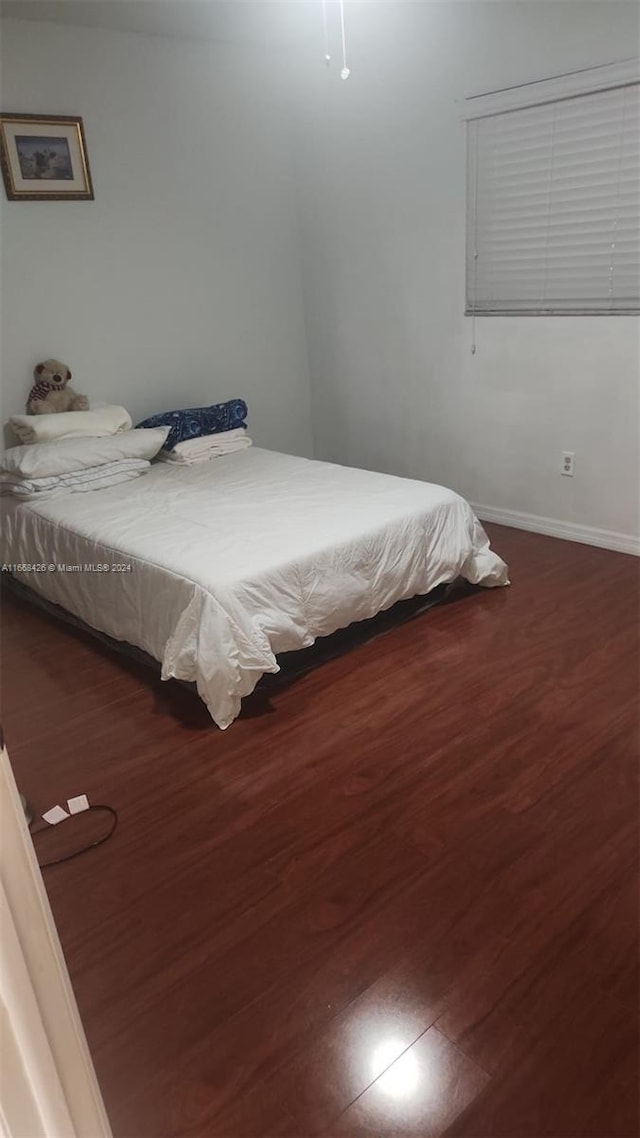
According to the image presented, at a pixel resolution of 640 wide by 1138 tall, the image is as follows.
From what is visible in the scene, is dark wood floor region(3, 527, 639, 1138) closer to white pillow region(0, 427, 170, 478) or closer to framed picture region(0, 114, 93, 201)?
white pillow region(0, 427, 170, 478)

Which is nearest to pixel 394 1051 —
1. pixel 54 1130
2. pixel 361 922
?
pixel 361 922

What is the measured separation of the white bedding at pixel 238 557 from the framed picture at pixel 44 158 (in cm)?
152

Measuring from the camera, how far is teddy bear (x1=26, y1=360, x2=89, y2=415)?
373 cm

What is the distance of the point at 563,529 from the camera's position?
380 cm

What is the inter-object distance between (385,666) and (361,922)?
3.79 feet

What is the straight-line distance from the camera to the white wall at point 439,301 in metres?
3.33

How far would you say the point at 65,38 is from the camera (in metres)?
3.52

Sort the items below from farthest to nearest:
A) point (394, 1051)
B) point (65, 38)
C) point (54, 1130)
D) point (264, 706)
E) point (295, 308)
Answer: point (295, 308), point (65, 38), point (264, 706), point (394, 1051), point (54, 1130)

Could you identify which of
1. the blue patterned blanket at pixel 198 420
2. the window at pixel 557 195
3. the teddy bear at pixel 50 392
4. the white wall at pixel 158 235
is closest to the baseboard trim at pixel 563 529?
the window at pixel 557 195

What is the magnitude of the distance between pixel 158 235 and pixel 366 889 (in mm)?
3606

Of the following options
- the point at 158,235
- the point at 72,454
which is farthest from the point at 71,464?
the point at 158,235

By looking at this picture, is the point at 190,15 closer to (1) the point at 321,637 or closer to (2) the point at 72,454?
(2) the point at 72,454

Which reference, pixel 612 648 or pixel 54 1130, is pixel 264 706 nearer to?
pixel 612 648

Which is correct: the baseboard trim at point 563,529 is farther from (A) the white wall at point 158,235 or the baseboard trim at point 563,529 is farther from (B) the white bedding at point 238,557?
(A) the white wall at point 158,235
